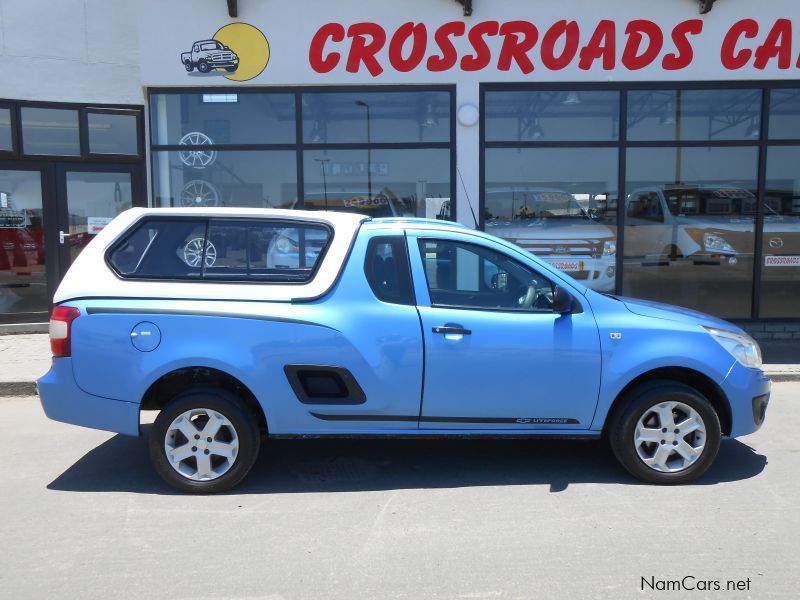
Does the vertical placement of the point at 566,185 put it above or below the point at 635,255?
above

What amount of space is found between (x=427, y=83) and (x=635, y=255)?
3799 millimetres

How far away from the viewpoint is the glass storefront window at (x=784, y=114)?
9383 mm

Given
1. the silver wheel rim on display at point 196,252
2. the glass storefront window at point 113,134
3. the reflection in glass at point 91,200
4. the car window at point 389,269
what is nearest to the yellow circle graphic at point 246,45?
the glass storefront window at point 113,134

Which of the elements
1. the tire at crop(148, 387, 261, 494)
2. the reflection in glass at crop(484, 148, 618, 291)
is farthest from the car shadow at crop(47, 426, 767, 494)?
the reflection in glass at crop(484, 148, 618, 291)

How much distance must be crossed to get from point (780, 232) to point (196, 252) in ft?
27.7

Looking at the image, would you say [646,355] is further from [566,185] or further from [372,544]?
[566,185]

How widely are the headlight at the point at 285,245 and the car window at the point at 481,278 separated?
0.94 metres

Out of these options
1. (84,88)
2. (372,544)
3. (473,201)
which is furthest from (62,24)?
(372,544)

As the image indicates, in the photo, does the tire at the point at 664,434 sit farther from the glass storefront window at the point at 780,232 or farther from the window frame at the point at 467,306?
the glass storefront window at the point at 780,232

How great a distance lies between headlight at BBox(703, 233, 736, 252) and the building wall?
829 centimetres

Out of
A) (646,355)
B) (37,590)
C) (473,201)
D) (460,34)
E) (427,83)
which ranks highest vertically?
(460,34)

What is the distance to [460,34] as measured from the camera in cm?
912

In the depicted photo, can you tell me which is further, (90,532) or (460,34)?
(460,34)

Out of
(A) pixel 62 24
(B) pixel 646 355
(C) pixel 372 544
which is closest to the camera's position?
(C) pixel 372 544
